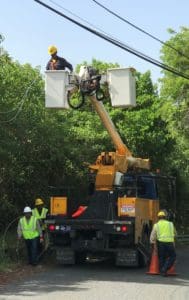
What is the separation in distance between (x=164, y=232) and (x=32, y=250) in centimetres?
374

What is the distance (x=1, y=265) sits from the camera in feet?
48.2

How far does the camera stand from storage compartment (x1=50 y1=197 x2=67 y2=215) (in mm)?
16469

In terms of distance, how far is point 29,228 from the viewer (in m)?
16.4

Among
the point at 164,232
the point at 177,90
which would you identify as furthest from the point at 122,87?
the point at 177,90

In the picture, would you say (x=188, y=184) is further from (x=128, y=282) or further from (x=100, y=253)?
(x=128, y=282)

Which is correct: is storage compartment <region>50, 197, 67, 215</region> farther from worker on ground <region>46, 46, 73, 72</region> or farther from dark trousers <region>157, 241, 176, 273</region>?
worker on ground <region>46, 46, 73, 72</region>

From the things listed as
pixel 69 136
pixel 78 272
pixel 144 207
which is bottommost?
pixel 78 272

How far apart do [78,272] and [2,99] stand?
19.5ft

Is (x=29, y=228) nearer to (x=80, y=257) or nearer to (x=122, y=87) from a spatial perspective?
(x=80, y=257)

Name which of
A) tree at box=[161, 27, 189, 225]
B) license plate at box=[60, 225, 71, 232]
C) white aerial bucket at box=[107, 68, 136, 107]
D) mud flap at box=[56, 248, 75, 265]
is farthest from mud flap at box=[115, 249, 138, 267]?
tree at box=[161, 27, 189, 225]

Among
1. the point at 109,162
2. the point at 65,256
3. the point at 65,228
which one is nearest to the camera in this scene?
the point at 65,228

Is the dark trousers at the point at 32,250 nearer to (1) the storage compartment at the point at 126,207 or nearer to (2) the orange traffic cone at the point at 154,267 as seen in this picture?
(1) the storage compartment at the point at 126,207

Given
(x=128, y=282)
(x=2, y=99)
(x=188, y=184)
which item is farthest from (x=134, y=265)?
(x=188, y=184)

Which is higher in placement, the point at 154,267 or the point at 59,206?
the point at 59,206
